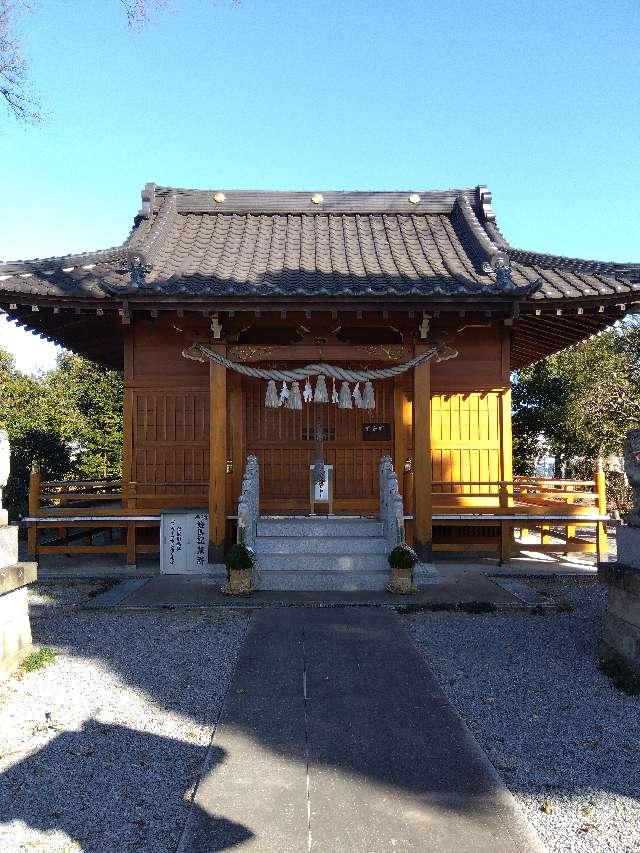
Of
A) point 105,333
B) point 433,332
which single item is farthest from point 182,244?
point 433,332

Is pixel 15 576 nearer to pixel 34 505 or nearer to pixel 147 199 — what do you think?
pixel 34 505

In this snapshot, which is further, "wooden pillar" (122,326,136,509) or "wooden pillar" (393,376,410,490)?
"wooden pillar" (393,376,410,490)

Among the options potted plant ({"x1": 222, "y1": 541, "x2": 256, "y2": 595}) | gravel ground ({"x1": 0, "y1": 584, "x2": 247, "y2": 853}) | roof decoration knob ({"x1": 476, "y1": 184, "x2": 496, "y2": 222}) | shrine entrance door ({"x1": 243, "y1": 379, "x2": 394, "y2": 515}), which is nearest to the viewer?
gravel ground ({"x1": 0, "y1": 584, "x2": 247, "y2": 853})

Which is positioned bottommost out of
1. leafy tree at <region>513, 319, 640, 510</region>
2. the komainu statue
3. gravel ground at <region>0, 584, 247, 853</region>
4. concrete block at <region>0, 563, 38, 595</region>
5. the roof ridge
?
gravel ground at <region>0, 584, 247, 853</region>

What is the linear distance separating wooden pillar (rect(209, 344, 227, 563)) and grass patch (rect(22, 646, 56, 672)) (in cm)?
362

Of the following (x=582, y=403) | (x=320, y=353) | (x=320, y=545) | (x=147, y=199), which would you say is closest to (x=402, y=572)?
(x=320, y=545)

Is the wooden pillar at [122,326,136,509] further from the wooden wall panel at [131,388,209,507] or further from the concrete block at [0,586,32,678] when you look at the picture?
the concrete block at [0,586,32,678]

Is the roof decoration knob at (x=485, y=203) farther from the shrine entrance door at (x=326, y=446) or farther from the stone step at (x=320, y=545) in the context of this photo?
the stone step at (x=320, y=545)

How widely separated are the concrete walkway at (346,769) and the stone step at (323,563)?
9.04 ft

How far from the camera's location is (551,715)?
4.14 metres

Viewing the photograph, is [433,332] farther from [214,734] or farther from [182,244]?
[214,734]

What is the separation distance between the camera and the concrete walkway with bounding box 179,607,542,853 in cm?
271

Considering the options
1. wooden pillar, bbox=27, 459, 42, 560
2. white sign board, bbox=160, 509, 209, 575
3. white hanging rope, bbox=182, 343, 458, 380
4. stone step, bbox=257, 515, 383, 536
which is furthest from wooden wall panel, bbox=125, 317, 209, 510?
stone step, bbox=257, 515, 383, 536

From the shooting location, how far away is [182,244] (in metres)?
11.2
